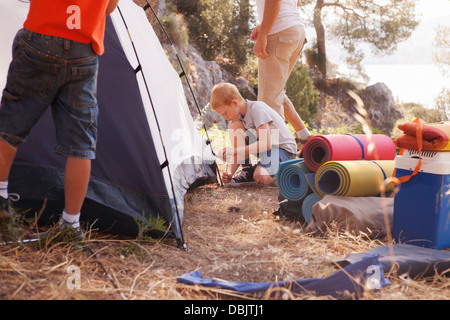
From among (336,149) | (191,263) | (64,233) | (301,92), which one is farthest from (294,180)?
(301,92)

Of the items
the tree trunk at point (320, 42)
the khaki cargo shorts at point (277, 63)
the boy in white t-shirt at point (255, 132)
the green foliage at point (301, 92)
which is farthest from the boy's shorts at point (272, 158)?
the tree trunk at point (320, 42)

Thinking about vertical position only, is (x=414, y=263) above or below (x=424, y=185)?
below

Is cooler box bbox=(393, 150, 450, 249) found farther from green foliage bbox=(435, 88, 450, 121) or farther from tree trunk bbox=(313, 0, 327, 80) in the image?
tree trunk bbox=(313, 0, 327, 80)

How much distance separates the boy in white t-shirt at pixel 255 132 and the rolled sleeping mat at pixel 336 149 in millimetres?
559

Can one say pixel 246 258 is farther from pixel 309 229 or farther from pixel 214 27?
pixel 214 27

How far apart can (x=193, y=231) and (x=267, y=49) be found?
1748 mm

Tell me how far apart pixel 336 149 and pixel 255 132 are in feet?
2.93

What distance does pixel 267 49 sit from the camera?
3488 millimetres

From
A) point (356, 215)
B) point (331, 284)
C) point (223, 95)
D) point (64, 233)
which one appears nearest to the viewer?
point (331, 284)

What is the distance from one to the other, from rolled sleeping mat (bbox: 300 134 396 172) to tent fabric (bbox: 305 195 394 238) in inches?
12.0

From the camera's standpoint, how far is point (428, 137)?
1944 mm

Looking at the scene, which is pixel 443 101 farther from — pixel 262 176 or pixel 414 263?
pixel 414 263

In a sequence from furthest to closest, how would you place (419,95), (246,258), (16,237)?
(419,95)
(246,258)
(16,237)
